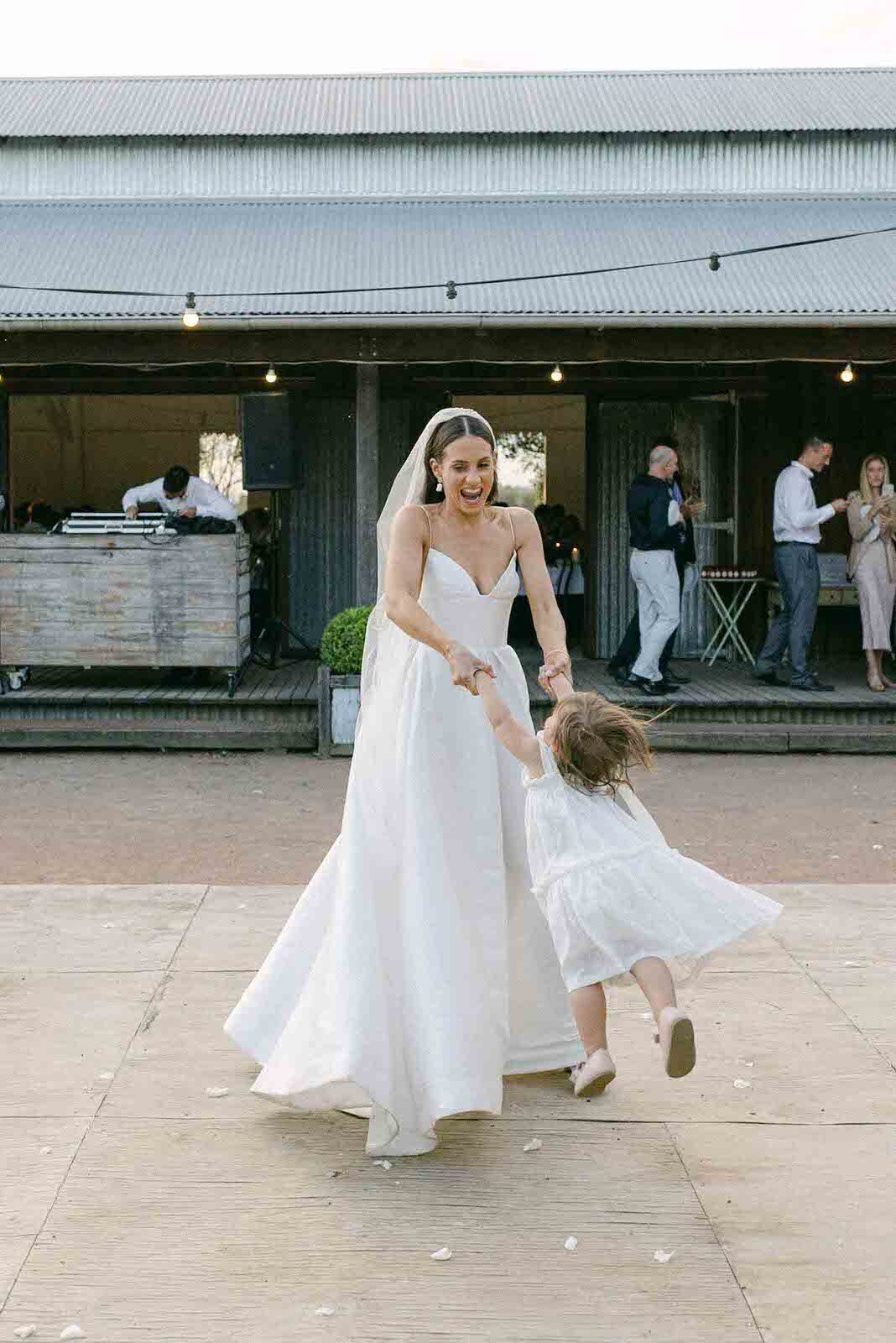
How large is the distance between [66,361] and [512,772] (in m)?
8.71

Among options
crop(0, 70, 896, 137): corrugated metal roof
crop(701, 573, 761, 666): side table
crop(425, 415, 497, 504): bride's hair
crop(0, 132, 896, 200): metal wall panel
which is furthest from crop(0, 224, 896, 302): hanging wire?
crop(425, 415, 497, 504): bride's hair

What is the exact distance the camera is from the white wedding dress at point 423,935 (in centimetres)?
422

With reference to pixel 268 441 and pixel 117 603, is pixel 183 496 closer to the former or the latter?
pixel 268 441

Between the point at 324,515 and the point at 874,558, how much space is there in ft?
17.0

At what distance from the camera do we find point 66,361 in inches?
489

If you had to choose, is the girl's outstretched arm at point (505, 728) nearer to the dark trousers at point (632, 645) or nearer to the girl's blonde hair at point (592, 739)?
the girl's blonde hair at point (592, 739)

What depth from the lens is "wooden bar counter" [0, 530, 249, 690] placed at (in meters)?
12.1

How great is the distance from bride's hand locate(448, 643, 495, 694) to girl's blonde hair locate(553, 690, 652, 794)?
0.75 ft

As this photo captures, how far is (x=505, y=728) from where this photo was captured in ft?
14.1

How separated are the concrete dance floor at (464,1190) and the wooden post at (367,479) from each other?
659 centimetres

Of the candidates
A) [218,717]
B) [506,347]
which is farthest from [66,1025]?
[506,347]

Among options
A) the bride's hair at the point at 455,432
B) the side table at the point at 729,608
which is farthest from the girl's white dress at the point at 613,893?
the side table at the point at 729,608

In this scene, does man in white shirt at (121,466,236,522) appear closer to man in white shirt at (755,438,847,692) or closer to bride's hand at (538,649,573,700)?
man in white shirt at (755,438,847,692)

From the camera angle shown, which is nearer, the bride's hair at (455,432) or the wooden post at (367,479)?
the bride's hair at (455,432)
